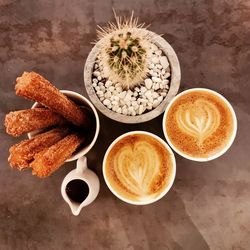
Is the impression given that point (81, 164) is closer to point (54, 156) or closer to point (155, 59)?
point (54, 156)

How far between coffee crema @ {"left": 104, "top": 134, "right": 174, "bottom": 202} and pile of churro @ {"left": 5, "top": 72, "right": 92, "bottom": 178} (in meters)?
0.11

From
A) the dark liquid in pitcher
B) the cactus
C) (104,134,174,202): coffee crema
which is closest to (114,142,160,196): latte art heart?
(104,134,174,202): coffee crema

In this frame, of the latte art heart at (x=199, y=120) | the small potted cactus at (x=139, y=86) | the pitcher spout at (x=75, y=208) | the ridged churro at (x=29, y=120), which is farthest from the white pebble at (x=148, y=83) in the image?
the pitcher spout at (x=75, y=208)

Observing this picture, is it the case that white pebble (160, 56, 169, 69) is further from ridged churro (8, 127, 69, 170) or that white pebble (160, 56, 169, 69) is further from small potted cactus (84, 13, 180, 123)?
ridged churro (8, 127, 69, 170)

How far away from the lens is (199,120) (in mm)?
1261

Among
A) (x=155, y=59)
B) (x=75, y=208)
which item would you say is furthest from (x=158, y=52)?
(x=75, y=208)

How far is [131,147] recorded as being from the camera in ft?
4.20

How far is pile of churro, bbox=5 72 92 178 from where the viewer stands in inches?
40.9

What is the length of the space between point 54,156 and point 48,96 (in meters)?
0.14

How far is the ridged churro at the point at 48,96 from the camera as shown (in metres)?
1.02

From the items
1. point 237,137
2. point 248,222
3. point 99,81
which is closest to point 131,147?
point 99,81

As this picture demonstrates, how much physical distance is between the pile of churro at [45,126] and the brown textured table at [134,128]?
201 mm

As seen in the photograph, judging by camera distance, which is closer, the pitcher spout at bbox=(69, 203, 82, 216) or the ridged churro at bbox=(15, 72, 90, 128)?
the ridged churro at bbox=(15, 72, 90, 128)

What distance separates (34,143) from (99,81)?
0.95ft
